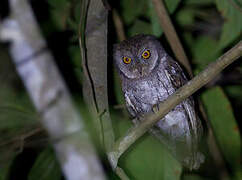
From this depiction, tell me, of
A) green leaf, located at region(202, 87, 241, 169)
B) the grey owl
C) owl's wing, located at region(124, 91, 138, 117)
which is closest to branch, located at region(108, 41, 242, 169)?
the grey owl

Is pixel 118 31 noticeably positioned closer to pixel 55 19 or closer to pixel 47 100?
pixel 55 19

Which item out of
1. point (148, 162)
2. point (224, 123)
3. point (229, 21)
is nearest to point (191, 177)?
point (224, 123)

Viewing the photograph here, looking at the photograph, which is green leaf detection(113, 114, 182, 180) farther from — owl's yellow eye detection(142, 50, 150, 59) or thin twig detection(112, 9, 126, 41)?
thin twig detection(112, 9, 126, 41)

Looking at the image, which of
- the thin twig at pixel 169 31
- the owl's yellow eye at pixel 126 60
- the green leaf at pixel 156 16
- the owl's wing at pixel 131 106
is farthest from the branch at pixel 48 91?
the thin twig at pixel 169 31

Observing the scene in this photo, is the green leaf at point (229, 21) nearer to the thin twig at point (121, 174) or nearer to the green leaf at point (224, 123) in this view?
the green leaf at point (224, 123)

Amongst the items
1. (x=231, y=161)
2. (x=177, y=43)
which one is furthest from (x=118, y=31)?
(x=231, y=161)

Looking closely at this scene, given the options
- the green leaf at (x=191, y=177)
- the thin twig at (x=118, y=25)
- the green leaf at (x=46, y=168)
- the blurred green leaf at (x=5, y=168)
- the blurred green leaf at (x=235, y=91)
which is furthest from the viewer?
the blurred green leaf at (x=235, y=91)

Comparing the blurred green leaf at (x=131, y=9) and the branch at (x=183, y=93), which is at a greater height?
the blurred green leaf at (x=131, y=9)

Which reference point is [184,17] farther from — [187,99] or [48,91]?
[48,91]
